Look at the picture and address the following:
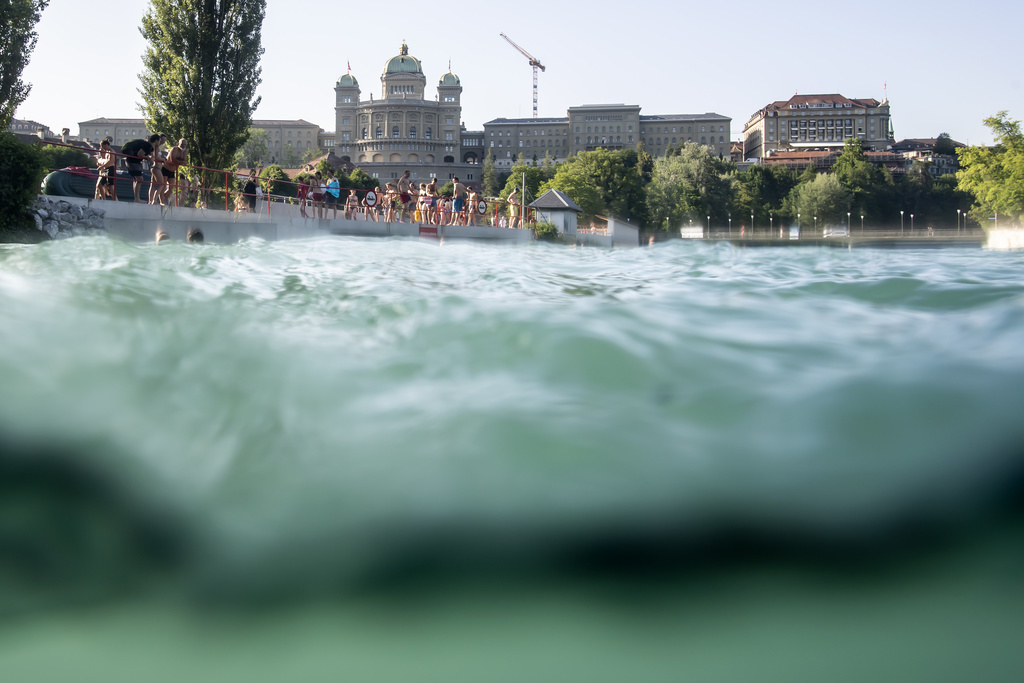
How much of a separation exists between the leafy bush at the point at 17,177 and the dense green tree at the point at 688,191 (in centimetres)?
6992

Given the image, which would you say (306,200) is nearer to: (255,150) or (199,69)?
(199,69)

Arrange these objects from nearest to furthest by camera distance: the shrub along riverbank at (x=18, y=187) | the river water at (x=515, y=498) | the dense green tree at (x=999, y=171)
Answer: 1. the river water at (x=515, y=498)
2. the shrub along riverbank at (x=18, y=187)
3. the dense green tree at (x=999, y=171)

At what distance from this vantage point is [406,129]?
137m

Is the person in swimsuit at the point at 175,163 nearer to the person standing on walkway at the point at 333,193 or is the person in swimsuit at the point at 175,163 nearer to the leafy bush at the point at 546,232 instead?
the person standing on walkway at the point at 333,193

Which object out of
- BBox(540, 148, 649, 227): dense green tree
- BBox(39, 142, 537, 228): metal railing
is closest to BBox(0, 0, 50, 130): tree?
BBox(39, 142, 537, 228): metal railing

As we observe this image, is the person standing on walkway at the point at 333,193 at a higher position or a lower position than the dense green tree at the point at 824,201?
lower

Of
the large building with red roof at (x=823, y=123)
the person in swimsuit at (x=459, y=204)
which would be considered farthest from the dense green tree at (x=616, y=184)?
the large building with red roof at (x=823, y=123)

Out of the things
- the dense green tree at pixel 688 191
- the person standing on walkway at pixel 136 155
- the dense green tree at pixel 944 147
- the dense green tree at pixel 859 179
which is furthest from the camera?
the dense green tree at pixel 944 147

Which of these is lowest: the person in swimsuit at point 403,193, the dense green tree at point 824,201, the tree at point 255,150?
the person in swimsuit at point 403,193

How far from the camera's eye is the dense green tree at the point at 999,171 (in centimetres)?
4753

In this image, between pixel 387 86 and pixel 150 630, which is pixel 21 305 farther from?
pixel 387 86

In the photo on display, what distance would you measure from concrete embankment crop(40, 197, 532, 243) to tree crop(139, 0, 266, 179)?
3781 mm

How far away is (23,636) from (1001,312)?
492 cm

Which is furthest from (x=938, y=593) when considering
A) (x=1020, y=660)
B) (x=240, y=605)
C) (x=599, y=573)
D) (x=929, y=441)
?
(x=240, y=605)
